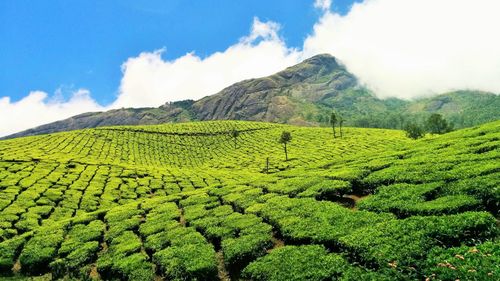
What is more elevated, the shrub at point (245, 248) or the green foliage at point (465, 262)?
the green foliage at point (465, 262)

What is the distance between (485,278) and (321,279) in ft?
30.2

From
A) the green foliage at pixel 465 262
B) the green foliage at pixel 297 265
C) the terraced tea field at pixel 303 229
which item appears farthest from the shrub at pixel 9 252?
the green foliage at pixel 465 262

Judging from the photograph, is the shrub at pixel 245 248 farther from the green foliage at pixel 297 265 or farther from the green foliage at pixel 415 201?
the green foliage at pixel 415 201

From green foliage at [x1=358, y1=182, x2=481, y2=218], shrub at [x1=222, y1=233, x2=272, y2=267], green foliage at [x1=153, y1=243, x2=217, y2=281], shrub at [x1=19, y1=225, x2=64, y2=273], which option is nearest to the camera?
green foliage at [x1=358, y1=182, x2=481, y2=218]

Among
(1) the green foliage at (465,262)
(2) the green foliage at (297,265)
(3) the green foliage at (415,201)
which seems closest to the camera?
(1) the green foliage at (465,262)

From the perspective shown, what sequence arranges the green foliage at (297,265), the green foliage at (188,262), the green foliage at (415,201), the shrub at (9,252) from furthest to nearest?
1. the shrub at (9,252)
2. the green foliage at (188,262)
3. the green foliage at (415,201)
4. the green foliage at (297,265)

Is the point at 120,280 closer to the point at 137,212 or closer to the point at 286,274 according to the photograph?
the point at 286,274

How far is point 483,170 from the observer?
30.9 metres

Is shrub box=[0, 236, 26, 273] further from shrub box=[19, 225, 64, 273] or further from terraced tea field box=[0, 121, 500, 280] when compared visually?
shrub box=[19, 225, 64, 273]

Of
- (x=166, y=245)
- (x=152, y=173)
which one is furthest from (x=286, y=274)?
(x=152, y=173)

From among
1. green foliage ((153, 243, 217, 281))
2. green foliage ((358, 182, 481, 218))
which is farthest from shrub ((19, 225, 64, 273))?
green foliage ((358, 182, 481, 218))

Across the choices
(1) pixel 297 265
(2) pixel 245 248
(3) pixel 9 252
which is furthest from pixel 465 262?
(3) pixel 9 252

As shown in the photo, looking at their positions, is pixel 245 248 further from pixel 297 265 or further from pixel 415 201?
pixel 415 201

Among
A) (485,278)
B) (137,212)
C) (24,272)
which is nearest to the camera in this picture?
(485,278)
